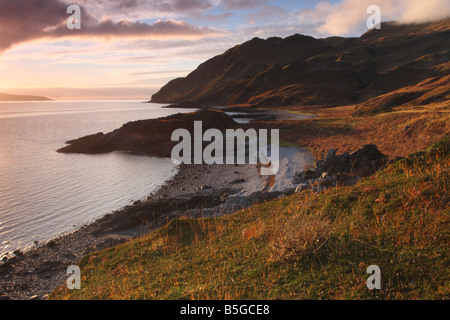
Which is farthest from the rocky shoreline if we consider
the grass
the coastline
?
the grass

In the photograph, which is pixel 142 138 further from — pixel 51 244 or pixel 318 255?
pixel 318 255

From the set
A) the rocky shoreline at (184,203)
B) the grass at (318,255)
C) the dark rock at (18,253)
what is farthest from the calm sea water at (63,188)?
the grass at (318,255)

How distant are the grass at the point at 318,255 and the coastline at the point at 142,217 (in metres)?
5.50

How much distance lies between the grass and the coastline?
550 centimetres

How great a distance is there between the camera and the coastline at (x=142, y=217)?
50.0 ft

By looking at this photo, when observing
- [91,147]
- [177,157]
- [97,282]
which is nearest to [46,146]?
[91,147]

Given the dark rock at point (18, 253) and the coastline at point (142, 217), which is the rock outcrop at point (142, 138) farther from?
the dark rock at point (18, 253)

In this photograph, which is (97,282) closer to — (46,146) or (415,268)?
(415,268)

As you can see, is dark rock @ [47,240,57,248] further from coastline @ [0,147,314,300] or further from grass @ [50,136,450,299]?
grass @ [50,136,450,299]

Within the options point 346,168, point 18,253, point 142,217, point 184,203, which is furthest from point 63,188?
point 346,168

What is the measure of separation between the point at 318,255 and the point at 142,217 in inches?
665

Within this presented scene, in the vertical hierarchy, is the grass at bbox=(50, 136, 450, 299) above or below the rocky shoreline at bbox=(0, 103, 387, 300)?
above

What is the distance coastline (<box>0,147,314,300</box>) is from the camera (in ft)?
50.0

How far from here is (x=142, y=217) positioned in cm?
2173
